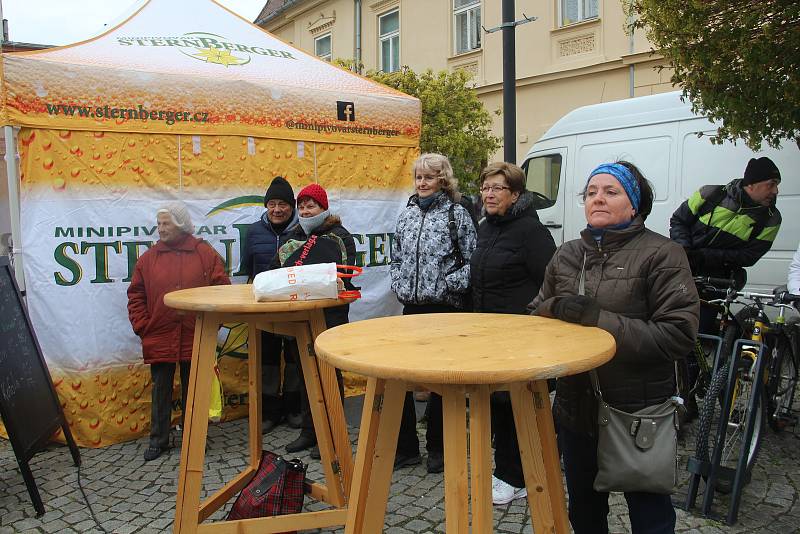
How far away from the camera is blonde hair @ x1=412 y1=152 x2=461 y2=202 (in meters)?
3.87

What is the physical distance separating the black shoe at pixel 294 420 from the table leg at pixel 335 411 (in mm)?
1524

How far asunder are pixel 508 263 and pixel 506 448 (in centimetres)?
94

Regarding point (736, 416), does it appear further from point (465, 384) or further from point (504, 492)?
point (465, 384)

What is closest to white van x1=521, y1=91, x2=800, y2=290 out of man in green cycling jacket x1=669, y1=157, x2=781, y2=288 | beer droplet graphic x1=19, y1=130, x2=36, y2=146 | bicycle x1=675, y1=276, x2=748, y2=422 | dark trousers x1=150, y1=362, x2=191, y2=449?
man in green cycling jacket x1=669, y1=157, x2=781, y2=288

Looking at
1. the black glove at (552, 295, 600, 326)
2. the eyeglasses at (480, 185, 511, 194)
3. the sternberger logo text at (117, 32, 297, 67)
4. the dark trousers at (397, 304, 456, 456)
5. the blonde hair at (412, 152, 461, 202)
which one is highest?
the sternberger logo text at (117, 32, 297, 67)

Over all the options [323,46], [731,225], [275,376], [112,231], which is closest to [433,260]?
[275,376]

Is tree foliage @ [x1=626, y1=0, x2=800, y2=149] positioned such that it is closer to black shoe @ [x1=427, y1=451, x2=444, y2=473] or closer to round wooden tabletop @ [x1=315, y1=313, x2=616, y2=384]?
round wooden tabletop @ [x1=315, y1=313, x2=616, y2=384]

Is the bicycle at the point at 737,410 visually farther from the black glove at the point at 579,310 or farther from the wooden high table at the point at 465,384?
the black glove at the point at 579,310

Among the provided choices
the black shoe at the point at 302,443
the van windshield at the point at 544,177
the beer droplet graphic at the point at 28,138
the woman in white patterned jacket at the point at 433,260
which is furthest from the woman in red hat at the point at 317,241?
the van windshield at the point at 544,177

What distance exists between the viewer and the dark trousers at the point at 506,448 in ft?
11.0

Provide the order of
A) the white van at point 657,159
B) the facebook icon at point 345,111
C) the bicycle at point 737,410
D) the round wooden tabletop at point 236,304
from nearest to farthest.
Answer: the round wooden tabletop at point 236,304
the bicycle at point 737,410
the facebook icon at point 345,111
the white van at point 657,159

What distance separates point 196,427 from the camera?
286 cm

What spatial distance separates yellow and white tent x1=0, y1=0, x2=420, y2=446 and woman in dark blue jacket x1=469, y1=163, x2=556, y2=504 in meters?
2.18

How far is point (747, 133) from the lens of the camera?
4.43 meters
